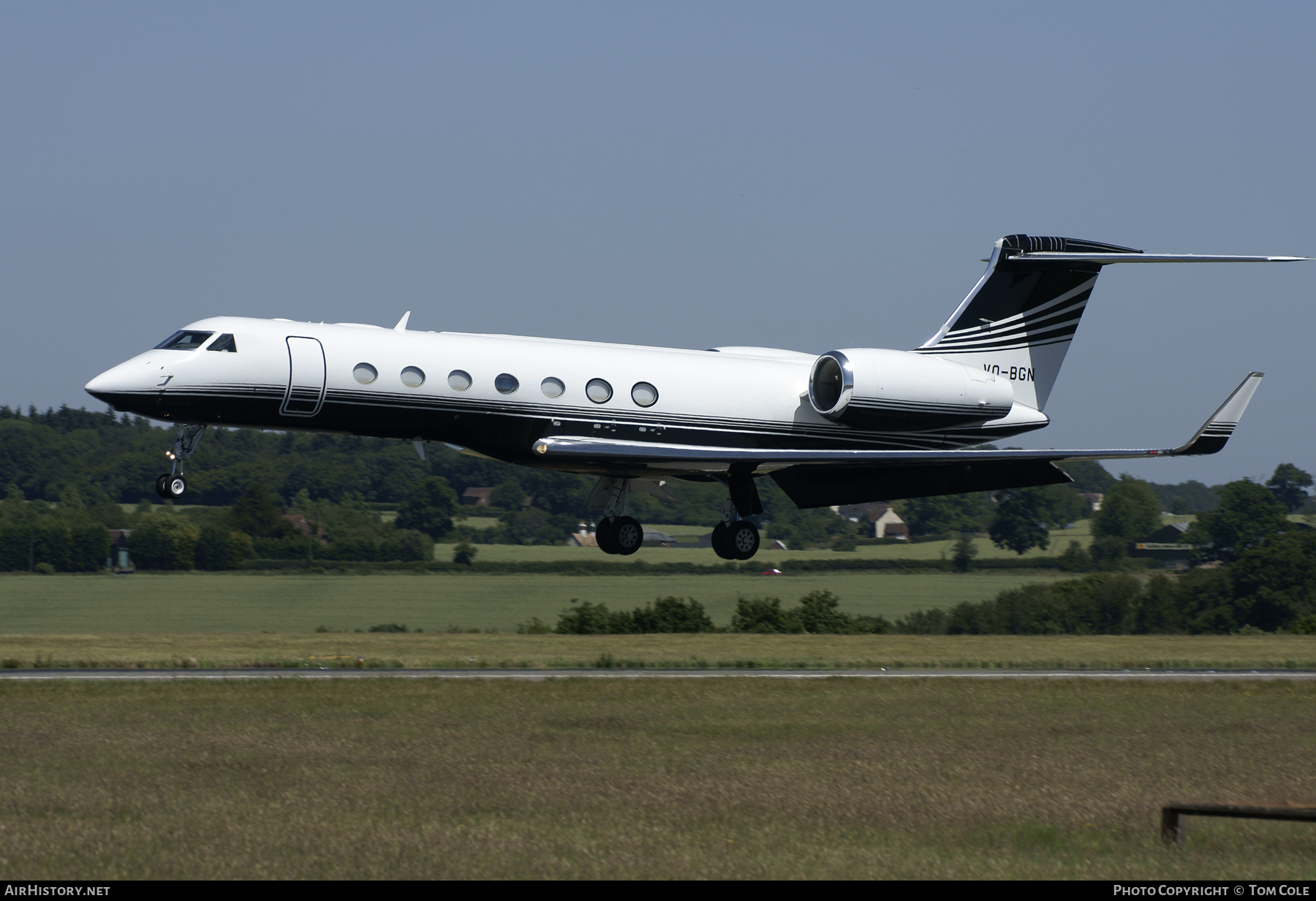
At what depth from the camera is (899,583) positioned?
2945 inches

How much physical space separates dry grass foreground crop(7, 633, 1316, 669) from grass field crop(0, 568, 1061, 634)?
59.9ft

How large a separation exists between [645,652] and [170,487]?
16.1 m

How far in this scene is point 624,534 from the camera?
32.6 metres

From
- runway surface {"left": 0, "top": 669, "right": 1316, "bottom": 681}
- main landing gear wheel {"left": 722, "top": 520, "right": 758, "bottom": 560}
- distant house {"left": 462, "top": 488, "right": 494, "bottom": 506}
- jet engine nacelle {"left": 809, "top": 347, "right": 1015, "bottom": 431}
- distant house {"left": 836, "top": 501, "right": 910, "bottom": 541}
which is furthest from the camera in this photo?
distant house {"left": 462, "top": 488, "right": 494, "bottom": 506}

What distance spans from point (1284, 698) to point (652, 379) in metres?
14.1

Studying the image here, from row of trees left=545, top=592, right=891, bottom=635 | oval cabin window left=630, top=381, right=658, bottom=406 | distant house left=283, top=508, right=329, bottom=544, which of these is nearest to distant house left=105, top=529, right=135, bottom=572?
distant house left=283, top=508, right=329, bottom=544

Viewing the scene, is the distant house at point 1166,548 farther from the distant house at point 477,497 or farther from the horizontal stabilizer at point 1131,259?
the horizontal stabilizer at point 1131,259

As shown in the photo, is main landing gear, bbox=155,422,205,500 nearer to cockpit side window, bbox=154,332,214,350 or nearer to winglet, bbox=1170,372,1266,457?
cockpit side window, bbox=154,332,214,350

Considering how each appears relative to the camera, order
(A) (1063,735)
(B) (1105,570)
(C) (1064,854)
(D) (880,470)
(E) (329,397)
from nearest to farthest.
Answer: (C) (1064,854)
(A) (1063,735)
(E) (329,397)
(D) (880,470)
(B) (1105,570)

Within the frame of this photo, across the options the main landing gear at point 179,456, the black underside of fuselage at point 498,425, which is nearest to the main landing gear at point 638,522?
the black underside of fuselage at point 498,425

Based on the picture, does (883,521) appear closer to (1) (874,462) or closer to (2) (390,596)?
(2) (390,596)

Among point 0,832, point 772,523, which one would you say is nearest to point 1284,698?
point 0,832

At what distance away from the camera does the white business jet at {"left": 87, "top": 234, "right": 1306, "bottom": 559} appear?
1024 inches

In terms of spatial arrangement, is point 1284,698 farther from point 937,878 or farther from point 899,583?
point 899,583
